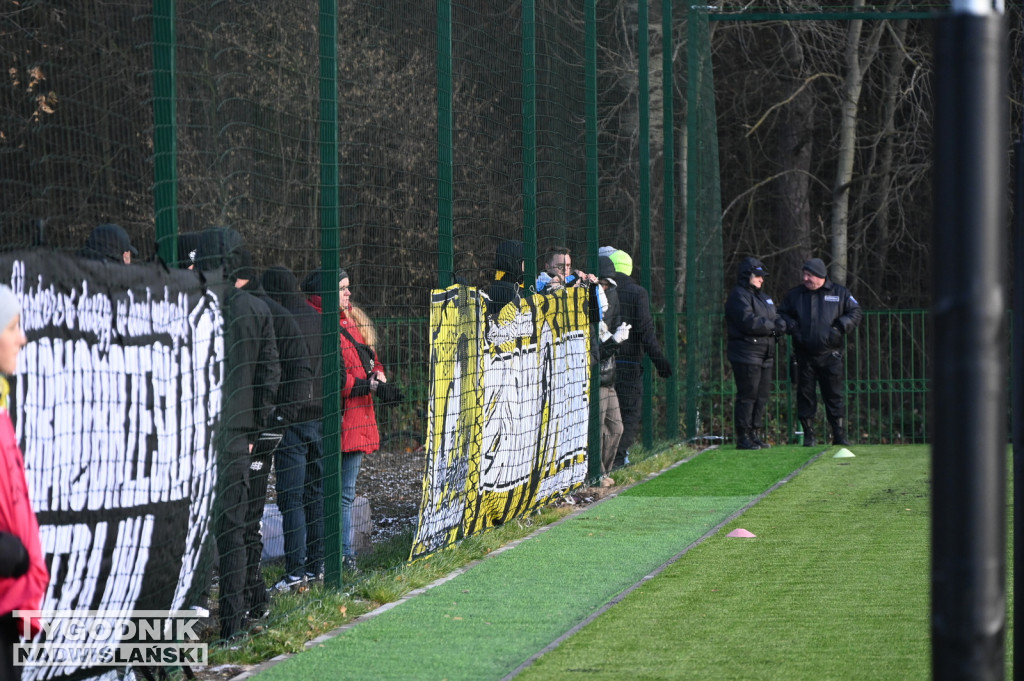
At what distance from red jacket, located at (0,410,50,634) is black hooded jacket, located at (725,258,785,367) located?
1154cm

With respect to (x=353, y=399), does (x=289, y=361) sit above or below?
above

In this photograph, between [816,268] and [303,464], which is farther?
[816,268]

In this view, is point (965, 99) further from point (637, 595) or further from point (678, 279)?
point (678, 279)

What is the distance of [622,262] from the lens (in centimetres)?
1276

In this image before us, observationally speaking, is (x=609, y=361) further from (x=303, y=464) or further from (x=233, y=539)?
(x=233, y=539)

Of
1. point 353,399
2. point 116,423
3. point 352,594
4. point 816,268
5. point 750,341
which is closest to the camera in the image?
point 116,423

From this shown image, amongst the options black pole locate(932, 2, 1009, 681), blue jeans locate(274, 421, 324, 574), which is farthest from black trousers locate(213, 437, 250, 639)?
black pole locate(932, 2, 1009, 681)

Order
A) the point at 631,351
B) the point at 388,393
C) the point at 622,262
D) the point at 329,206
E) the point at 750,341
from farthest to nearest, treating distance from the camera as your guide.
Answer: the point at 750,341 → the point at 631,351 → the point at 622,262 → the point at 388,393 → the point at 329,206

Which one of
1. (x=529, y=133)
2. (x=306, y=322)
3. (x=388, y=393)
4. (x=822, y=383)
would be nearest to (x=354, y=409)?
(x=388, y=393)

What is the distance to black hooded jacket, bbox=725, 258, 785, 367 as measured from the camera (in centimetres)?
1445

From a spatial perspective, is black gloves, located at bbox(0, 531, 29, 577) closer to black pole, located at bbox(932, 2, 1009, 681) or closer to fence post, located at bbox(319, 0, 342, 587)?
black pole, located at bbox(932, 2, 1009, 681)

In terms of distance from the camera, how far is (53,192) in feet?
15.0

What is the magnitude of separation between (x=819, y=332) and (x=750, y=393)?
1019 millimetres

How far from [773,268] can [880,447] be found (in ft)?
22.3
